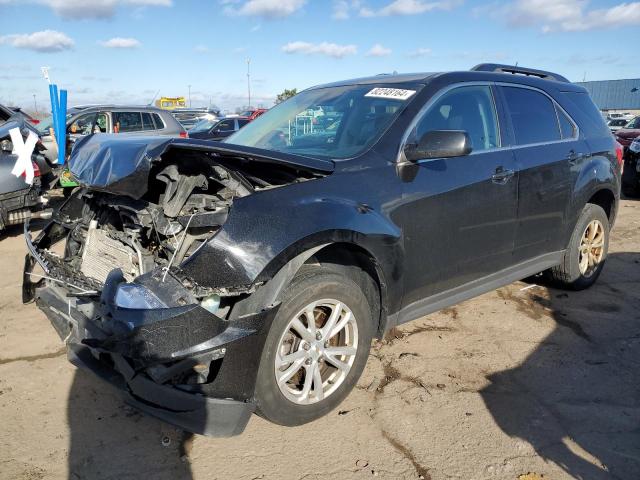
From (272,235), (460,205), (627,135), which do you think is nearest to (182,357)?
(272,235)

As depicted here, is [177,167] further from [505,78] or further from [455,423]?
[505,78]

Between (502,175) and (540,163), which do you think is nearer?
(502,175)

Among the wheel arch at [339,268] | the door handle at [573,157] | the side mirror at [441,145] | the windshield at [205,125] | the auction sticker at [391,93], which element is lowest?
the wheel arch at [339,268]

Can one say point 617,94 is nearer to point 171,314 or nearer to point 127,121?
point 127,121

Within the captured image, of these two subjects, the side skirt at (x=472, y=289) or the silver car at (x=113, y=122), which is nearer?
the side skirt at (x=472, y=289)

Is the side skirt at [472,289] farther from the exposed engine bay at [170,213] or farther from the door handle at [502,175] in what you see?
the exposed engine bay at [170,213]

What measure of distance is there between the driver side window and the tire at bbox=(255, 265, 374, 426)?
1.14 metres

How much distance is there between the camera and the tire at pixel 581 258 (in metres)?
4.48

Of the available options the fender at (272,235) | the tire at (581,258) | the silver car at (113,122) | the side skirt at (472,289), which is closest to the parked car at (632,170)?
the tire at (581,258)

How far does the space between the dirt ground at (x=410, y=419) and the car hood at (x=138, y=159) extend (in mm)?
1239

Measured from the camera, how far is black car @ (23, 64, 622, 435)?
2.27 m

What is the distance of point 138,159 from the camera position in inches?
101

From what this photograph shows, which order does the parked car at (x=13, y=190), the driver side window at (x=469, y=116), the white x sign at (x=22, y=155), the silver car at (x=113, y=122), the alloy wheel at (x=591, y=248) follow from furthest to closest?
1. the silver car at (x=113, y=122)
2. the white x sign at (x=22, y=155)
3. the parked car at (x=13, y=190)
4. the alloy wheel at (x=591, y=248)
5. the driver side window at (x=469, y=116)

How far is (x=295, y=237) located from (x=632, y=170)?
10.2 metres
